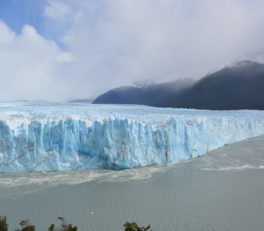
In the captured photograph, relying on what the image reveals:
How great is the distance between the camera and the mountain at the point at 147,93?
144 ft

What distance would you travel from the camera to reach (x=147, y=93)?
46.7 metres

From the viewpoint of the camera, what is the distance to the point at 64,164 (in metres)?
8.36

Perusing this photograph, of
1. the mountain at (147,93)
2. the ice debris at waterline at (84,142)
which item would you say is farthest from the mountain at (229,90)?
the ice debris at waterline at (84,142)

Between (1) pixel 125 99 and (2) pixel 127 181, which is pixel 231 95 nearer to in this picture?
(1) pixel 125 99

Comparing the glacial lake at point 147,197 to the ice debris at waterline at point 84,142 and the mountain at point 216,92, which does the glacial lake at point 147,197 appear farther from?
the mountain at point 216,92

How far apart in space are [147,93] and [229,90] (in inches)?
576

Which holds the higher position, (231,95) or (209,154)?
(231,95)

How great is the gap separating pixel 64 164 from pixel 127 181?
84.7 inches

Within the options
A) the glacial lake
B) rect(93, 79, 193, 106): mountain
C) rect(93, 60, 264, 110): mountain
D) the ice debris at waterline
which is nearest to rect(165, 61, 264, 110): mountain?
rect(93, 60, 264, 110): mountain

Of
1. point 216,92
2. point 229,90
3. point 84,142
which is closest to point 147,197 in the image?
point 84,142

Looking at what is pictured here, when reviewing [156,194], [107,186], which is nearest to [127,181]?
[107,186]

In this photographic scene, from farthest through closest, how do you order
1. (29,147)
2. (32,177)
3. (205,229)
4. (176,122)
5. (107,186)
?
(176,122) < (29,147) < (32,177) < (107,186) < (205,229)

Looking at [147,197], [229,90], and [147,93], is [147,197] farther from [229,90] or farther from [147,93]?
[147,93]

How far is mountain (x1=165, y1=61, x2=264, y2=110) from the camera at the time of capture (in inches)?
1286
